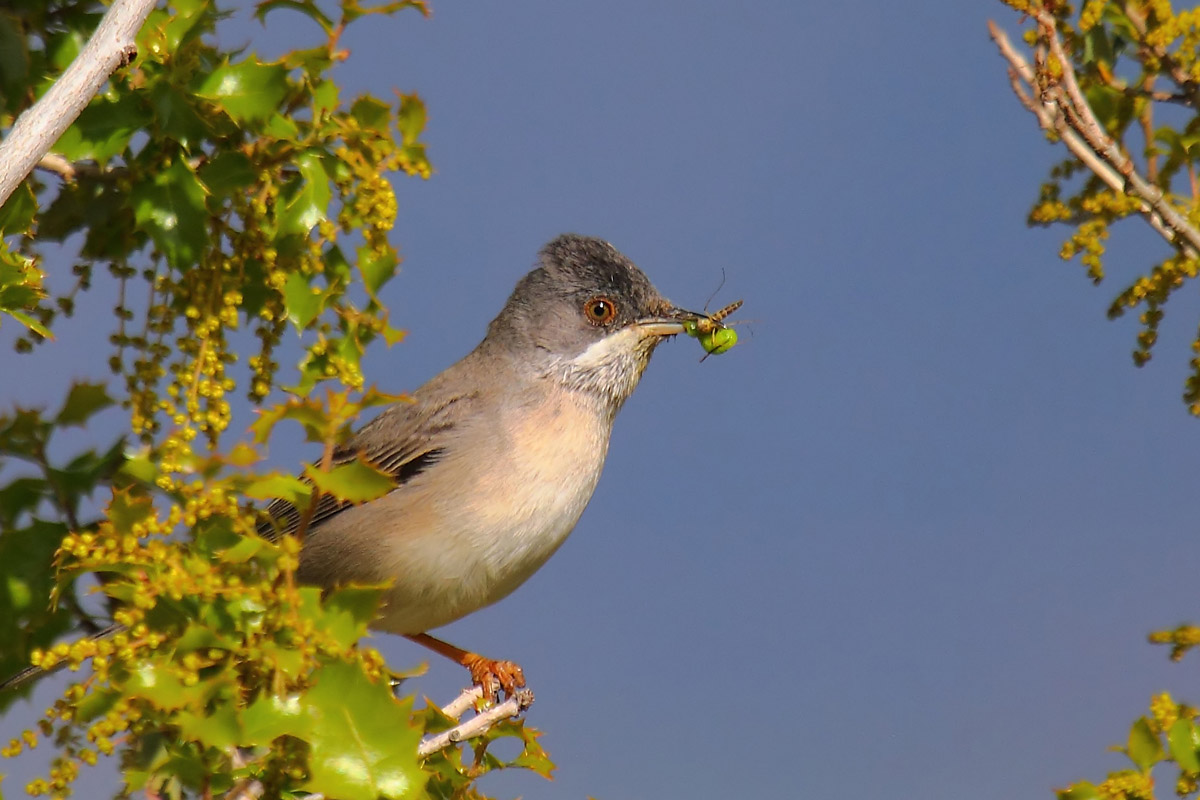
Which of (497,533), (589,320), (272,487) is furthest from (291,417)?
(589,320)

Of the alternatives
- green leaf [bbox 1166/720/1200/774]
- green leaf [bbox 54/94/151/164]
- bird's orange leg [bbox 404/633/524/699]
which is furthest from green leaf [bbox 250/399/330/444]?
green leaf [bbox 1166/720/1200/774]

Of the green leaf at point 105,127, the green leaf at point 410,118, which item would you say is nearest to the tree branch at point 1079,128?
the green leaf at point 410,118

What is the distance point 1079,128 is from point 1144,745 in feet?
7.60

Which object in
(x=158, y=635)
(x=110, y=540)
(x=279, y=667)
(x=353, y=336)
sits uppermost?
(x=353, y=336)

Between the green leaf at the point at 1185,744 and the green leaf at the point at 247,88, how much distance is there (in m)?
3.38

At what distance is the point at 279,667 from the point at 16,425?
1724 mm

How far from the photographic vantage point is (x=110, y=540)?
3.08 m

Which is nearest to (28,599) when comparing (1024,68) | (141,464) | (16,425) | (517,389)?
(16,425)

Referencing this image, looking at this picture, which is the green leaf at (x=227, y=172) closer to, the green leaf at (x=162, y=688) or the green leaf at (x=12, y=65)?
the green leaf at (x=12, y=65)

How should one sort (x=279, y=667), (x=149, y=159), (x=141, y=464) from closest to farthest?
(x=279, y=667)
(x=141, y=464)
(x=149, y=159)

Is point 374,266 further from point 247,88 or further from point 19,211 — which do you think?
point 19,211

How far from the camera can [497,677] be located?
17.8ft

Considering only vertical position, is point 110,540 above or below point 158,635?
above

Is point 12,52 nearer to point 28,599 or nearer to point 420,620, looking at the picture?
point 28,599
